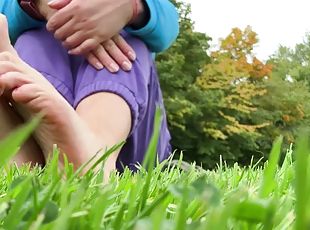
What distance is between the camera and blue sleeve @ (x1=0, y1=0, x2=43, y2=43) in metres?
1.26

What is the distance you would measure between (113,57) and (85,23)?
3.5 inches

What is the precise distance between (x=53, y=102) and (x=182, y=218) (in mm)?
751

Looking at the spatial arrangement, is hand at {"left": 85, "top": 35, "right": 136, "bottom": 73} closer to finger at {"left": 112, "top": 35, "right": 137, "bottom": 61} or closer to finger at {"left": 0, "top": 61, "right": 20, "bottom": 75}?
finger at {"left": 112, "top": 35, "right": 137, "bottom": 61}

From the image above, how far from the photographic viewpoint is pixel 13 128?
3.27ft

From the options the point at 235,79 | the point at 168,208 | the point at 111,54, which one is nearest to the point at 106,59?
the point at 111,54

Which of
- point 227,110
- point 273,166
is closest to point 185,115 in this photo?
point 227,110

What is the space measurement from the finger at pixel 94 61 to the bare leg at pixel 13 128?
0.19m

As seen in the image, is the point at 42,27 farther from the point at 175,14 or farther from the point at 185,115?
the point at 185,115

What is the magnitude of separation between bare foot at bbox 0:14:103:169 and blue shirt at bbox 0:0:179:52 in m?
0.32

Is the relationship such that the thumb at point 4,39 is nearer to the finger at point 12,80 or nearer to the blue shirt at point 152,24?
the finger at point 12,80

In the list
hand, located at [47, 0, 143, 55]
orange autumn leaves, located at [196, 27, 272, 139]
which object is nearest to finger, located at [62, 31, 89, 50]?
hand, located at [47, 0, 143, 55]

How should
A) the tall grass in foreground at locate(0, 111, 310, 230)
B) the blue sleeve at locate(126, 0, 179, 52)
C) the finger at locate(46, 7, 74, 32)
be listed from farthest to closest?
the blue sleeve at locate(126, 0, 179, 52) → the finger at locate(46, 7, 74, 32) → the tall grass in foreground at locate(0, 111, 310, 230)

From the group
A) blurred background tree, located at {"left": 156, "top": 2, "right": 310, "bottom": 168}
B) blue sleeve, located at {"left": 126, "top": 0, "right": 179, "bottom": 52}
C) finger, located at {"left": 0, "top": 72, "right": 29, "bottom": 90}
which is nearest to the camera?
finger, located at {"left": 0, "top": 72, "right": 29, "bottom": 90}

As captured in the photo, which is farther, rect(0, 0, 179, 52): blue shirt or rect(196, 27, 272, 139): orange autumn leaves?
rect(196, 27, 272, 139): orange autumn leaves
